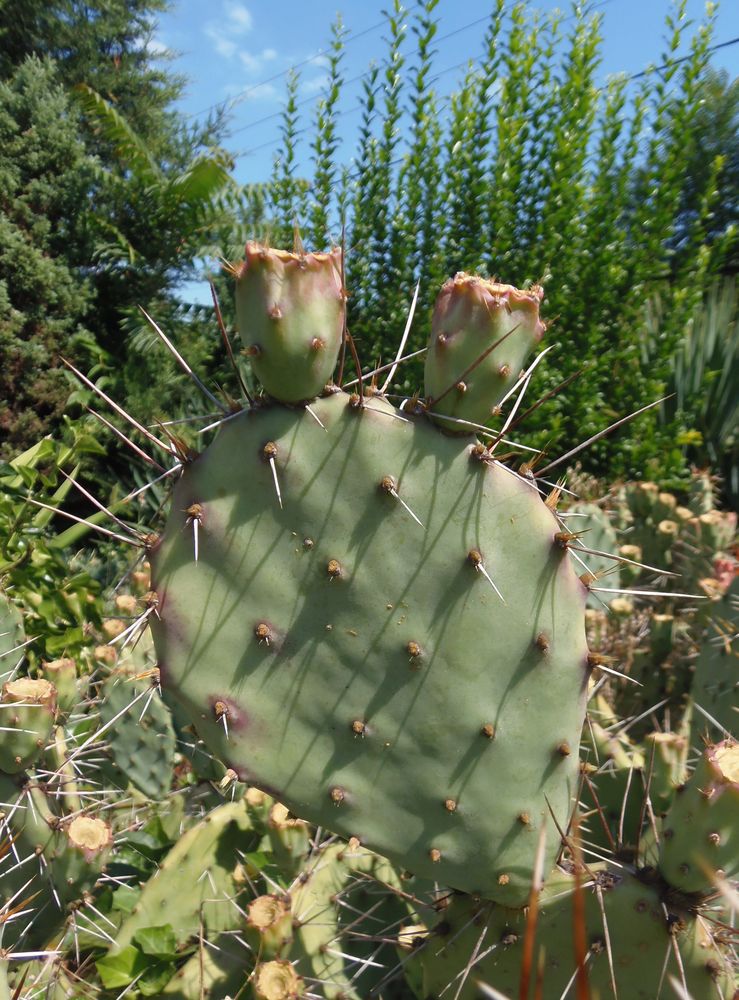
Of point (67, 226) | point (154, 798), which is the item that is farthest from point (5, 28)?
point (154, 798)

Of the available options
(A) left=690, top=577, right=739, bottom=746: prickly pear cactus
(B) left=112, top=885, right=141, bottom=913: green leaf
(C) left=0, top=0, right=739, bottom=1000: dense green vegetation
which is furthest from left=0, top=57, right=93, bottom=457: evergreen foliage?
(A) left=690, top=577, right=739, bottom=746: prickly pear cactus

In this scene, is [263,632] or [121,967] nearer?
[263,632]

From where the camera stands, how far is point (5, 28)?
22.6ft

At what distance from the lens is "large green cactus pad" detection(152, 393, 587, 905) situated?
949 millimetres

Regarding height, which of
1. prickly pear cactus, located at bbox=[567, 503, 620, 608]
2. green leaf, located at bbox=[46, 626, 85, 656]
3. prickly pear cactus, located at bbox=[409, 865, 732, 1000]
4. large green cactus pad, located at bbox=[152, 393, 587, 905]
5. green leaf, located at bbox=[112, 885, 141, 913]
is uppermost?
large green cactus pad, located at bbox=[152, 393, 587, 905]

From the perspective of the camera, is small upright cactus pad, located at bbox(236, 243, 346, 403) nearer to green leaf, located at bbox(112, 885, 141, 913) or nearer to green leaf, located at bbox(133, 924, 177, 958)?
green leaf, located at bbox(133, 924, 177, 958)

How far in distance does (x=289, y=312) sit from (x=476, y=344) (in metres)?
0.23

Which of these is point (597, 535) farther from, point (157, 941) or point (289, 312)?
point (289, 312)

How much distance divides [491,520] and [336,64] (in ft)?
15.8

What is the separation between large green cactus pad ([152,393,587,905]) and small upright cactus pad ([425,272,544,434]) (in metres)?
0.05

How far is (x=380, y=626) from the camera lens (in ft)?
3.21

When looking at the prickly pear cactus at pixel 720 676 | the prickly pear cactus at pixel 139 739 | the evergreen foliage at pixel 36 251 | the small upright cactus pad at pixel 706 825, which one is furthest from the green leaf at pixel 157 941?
the evergreen foliage at pixel 36 251

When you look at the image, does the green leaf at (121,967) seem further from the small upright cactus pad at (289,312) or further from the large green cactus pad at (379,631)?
the small upright cactus pad at (289,312)

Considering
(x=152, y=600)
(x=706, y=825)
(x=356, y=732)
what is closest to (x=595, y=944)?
(x=706, y=825)
